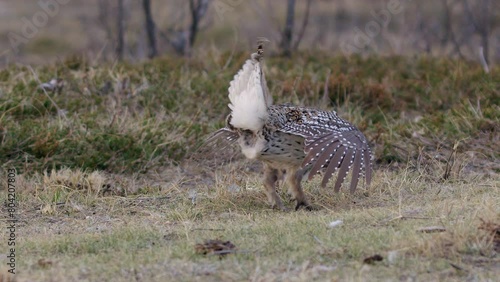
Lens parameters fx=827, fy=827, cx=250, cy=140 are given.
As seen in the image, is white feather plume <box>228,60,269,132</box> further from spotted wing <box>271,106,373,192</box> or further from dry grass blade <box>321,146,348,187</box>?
dry grass blade <box>321,146,348,187</box>

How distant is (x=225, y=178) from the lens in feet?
24.4

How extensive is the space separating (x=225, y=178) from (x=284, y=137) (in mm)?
1139

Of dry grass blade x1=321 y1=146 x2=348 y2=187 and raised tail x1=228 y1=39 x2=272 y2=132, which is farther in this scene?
raised tail x1=228 y1=39 x2=272 y2=132

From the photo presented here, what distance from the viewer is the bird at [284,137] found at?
6.24 m

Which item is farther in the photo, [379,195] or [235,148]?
[235,148]

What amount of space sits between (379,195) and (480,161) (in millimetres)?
1717

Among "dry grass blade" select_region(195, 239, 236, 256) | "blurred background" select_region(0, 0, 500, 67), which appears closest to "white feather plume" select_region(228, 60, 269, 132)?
"dry grass blade" select_region(195, 239, 236, 256)

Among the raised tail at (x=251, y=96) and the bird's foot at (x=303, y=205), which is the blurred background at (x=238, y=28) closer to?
the raised tail at (x=251, y=96)

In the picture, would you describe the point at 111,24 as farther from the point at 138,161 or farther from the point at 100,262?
the point at 100,262

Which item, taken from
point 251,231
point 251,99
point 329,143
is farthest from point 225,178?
point 251,231

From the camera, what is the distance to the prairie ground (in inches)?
187

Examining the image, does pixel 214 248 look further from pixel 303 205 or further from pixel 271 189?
pixel 303 205

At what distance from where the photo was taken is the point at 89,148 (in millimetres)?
8242

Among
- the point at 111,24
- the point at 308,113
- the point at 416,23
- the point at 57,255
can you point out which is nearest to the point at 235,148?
the point at 308,113
